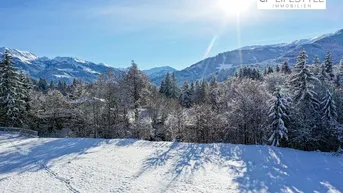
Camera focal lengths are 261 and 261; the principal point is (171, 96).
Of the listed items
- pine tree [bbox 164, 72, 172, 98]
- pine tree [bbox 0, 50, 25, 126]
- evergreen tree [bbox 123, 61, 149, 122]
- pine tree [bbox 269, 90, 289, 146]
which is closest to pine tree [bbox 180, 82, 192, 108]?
pine tree [bbox 164, 72, 172, 98]

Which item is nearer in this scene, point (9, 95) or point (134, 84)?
point (9, 95)

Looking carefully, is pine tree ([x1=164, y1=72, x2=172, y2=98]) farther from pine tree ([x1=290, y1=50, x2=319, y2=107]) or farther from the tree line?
pine tree ([x1=290, y1=50, x2=319, y2=107])

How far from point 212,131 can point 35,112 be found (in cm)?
2879

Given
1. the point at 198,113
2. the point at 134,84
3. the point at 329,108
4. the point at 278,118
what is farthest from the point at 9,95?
the point at 329,108

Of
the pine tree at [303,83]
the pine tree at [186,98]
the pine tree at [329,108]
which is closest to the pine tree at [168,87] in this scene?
the pine tree at [186,98]

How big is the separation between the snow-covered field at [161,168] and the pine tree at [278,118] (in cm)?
306

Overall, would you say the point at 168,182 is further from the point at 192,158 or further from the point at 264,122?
the point at 264,122

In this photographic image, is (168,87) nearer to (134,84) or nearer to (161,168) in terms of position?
(134,84)

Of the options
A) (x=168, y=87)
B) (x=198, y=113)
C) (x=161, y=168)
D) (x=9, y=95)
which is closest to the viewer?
(x=161, y=168)

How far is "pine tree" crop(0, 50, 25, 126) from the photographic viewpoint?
112ft

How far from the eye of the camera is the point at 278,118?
24188 millimetres

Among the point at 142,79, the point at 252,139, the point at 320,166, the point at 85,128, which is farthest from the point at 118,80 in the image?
the point at 320,166

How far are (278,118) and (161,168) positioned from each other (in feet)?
42.5

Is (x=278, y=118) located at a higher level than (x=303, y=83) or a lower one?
lower
